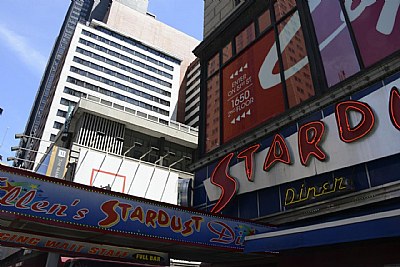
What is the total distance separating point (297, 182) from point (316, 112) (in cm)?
263

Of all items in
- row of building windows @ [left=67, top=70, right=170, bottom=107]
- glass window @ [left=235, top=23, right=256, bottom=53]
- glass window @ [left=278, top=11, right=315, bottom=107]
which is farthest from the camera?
row of building windows @ [left=67, top=70, right=170, bottom=107]

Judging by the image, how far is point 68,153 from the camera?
3114cm

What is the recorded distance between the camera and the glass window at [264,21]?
50.6ft

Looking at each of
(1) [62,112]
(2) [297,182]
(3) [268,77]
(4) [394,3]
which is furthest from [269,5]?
(1) [62,112]

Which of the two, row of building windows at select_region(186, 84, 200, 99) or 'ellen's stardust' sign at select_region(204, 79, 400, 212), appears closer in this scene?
'ellen's stardust' sign at select_region(204, 79, 400, 212)

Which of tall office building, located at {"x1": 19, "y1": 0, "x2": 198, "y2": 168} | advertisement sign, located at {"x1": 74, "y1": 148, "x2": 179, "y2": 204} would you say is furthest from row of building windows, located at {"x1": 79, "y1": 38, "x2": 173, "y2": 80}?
advertisement sign, located at {"x1": 74, "y1": 148, "x2": 179, "y2": 204}

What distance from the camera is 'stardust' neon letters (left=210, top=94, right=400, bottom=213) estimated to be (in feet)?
29.7

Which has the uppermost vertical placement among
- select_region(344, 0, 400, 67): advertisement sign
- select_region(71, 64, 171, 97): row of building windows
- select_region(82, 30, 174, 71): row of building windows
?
select_region(82, 30, 174, 71): row of building windows

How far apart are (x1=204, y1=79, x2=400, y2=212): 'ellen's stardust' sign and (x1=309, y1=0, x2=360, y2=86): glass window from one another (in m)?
1.56

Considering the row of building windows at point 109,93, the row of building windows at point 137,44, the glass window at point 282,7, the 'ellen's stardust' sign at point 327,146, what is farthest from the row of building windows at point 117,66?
the 'ellen's stardust' sign at point 327,146

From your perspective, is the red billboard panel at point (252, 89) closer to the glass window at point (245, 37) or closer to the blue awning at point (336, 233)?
the glass window at point (245, 37)

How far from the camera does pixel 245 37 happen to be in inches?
663

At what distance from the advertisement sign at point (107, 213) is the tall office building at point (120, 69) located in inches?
2480

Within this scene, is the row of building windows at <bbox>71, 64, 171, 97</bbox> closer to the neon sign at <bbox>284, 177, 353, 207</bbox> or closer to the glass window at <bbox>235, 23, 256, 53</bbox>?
the glass window at <bbox>235, 23, 256, 53</bbox>
